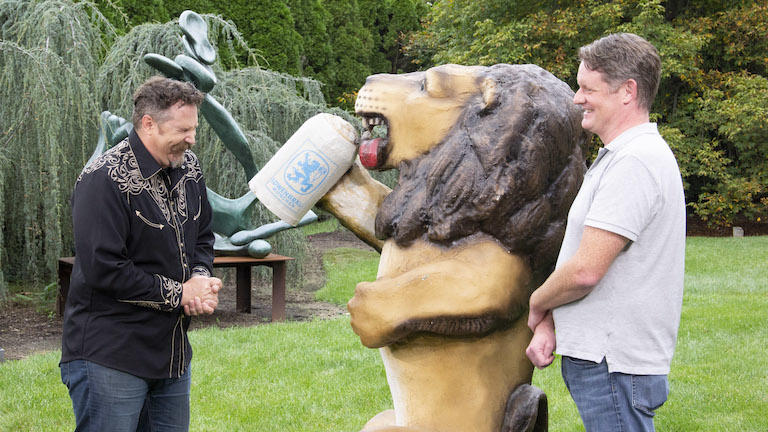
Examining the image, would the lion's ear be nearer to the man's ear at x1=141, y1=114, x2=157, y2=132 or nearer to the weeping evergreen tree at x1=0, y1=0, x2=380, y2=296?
the man's ear at x1=141, y1=114, x2=157, y2=132

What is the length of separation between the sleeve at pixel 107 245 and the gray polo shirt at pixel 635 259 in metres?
1.19

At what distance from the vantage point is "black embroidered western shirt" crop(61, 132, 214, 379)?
6.72 feet

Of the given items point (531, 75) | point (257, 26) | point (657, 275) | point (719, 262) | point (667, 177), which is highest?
point (531, 75)

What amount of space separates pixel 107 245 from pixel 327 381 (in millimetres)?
2837

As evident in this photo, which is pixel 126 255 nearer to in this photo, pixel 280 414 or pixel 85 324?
pixel 85 324

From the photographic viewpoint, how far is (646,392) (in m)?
1.68

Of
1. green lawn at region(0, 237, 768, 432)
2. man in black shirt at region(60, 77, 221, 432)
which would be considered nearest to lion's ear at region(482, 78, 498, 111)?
man in black shirt at region(60, 77, 221, 432)

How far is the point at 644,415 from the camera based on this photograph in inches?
66.5

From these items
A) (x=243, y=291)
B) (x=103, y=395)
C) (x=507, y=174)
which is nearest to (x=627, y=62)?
(x=507, y=174)

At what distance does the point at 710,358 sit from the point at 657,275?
12.2 ft

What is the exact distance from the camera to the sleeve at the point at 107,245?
2.03 meters

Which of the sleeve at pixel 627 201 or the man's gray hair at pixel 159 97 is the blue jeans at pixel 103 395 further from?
the sleeve at pixel 627 201

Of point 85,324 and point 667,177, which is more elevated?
point 667,177

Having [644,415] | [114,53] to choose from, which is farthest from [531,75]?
[114,53]
